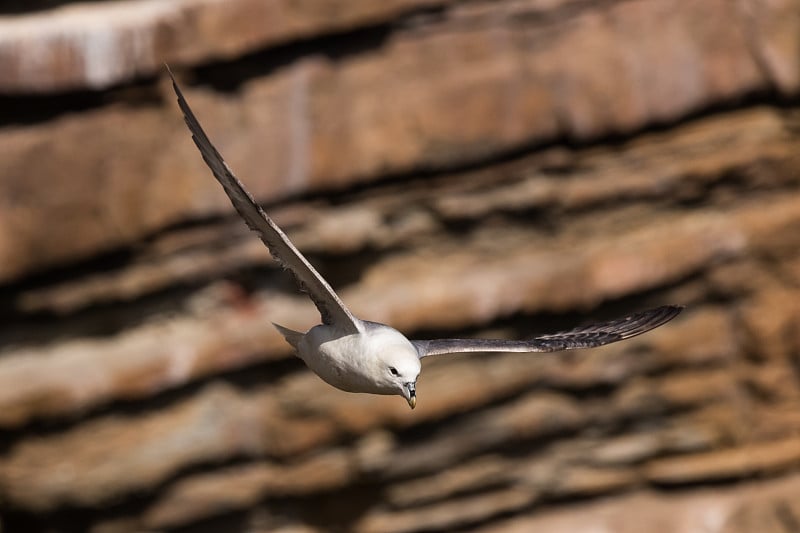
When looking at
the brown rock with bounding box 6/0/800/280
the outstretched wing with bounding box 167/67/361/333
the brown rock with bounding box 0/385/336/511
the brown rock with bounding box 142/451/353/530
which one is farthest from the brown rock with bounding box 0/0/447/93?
the outstretched wing with bounding box 167/67/361/333

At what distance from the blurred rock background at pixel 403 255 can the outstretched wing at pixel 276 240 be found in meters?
2.85

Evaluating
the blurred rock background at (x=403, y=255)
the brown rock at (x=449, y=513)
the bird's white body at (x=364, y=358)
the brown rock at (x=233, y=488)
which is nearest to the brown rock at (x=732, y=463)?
the blurred rock background at (x=403, y=255)

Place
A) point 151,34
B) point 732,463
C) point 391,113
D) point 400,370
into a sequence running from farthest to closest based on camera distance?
1. point 732,463
2. point 391,113
3. point 151,34
4. point 400,370

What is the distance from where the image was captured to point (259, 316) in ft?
23.2

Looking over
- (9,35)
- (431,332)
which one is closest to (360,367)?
(431,332)

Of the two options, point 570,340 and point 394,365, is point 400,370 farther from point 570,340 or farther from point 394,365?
point 570,340

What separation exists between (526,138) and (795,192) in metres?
1.48

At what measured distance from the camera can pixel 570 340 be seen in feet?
15.4

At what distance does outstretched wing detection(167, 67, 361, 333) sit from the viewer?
366cm

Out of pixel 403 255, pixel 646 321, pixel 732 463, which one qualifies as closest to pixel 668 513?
pixel 732 463

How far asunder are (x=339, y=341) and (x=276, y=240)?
36cm

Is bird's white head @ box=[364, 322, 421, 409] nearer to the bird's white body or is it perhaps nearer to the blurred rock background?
the bird's white body

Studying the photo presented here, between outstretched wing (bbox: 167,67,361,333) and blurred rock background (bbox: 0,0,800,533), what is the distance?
9.36 ft

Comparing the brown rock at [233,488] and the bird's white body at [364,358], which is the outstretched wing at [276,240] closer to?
the bird's white body at [364,358]
